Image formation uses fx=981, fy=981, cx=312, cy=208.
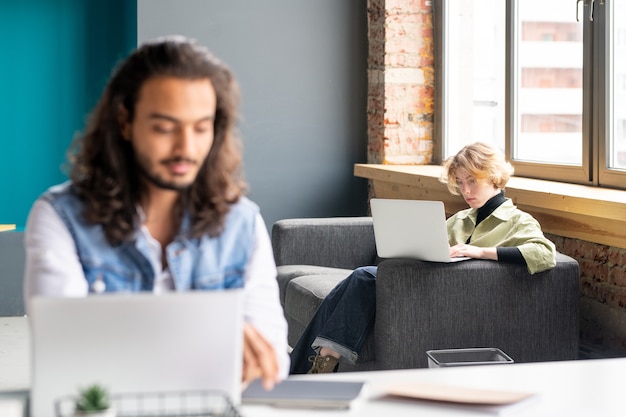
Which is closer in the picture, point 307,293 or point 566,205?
point 566,205

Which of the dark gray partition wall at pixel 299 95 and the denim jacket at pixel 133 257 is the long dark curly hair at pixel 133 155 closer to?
the denim jacket at pixel 133 257

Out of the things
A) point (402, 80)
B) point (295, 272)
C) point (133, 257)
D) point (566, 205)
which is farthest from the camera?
point (402, 80)

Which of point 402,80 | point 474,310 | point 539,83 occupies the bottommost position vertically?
point 474,310

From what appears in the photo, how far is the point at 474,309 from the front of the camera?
3.54 metres

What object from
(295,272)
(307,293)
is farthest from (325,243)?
(307,293)

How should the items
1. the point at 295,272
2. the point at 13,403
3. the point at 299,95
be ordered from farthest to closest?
the point at 299,95
the point at 295,272
the point at 13,403

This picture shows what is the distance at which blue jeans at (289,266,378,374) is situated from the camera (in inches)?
145

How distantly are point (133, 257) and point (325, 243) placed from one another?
314cm

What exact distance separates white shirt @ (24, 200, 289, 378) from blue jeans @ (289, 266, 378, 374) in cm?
183

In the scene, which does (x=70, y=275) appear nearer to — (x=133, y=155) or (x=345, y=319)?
(x=133, y=155)

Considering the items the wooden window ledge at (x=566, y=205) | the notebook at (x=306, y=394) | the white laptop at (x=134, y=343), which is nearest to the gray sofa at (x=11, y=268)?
the wooden window ledge at (x=566, y=205)

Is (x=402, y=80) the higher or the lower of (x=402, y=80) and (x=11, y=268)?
the higher

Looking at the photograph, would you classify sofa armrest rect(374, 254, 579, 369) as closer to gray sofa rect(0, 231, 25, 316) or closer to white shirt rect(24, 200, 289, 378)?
white shirt rect(24, 200, 289, 378)

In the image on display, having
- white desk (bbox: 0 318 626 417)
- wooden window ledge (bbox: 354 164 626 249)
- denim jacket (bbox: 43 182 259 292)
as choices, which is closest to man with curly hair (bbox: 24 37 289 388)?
denim jacket (bbox: 43 182 259 292)
